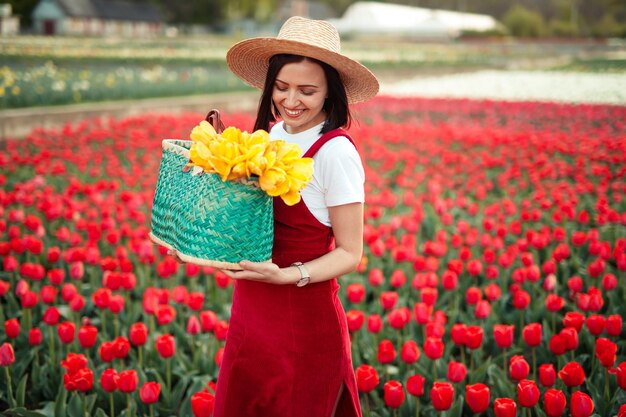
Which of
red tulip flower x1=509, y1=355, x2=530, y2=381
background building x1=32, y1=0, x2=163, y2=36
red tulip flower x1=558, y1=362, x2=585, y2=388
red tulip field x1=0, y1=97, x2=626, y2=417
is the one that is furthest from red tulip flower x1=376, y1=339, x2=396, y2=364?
background building x1=32, y1=0, x2=163, y2=36

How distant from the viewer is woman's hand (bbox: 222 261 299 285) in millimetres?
1598

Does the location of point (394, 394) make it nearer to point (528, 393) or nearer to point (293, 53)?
point (528, 393)

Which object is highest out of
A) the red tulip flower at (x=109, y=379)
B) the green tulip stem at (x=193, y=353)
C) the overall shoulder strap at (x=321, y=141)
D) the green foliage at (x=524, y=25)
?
the green foliage at (x=524, y=25)

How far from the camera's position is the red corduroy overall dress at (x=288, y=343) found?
180 centimetres

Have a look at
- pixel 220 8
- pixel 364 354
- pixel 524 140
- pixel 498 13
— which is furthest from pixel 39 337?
pixel 498 13

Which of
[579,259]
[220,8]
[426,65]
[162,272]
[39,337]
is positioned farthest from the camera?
[220,8]

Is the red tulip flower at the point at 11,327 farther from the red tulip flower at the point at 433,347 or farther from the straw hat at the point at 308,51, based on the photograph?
the red tulip flower at the point at 433,347

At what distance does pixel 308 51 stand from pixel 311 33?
0.05 meters

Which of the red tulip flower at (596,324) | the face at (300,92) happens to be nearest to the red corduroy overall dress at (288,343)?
the face at (300,92)

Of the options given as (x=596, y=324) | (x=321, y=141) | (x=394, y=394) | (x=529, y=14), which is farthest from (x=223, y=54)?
(x=529, y=14)

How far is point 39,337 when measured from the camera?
2721mm

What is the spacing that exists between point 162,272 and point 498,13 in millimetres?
97208

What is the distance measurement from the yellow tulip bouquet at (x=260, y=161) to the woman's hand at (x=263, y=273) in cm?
18

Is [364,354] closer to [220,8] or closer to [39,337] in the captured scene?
[39,337]
